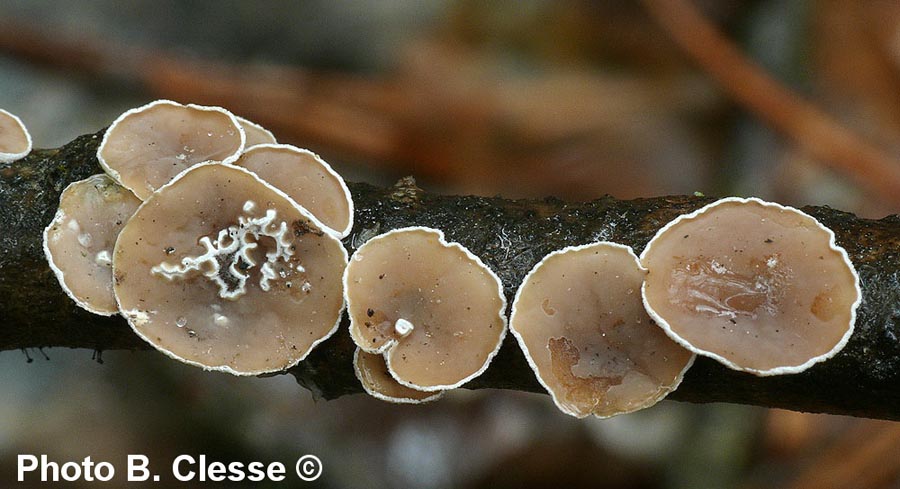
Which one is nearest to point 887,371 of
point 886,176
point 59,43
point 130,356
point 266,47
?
point 886,176

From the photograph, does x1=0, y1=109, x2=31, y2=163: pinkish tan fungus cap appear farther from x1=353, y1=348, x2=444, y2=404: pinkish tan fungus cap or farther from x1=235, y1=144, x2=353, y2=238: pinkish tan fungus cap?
x1=353, y1=348, x2=444, y2=404: pinkish tan fungus cap

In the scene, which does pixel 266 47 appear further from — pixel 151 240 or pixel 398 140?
pixel 151 240

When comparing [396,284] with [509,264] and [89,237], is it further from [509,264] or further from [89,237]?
[89,237]

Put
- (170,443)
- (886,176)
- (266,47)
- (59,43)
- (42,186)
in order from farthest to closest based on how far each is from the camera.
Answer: (266,47), (59,43), (886,176), (170,443), (42,186)

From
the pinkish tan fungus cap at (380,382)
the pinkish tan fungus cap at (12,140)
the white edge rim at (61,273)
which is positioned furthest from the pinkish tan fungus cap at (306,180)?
the pinkish tan fungus cap at (12,140)

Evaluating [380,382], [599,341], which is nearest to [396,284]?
[380,382]
